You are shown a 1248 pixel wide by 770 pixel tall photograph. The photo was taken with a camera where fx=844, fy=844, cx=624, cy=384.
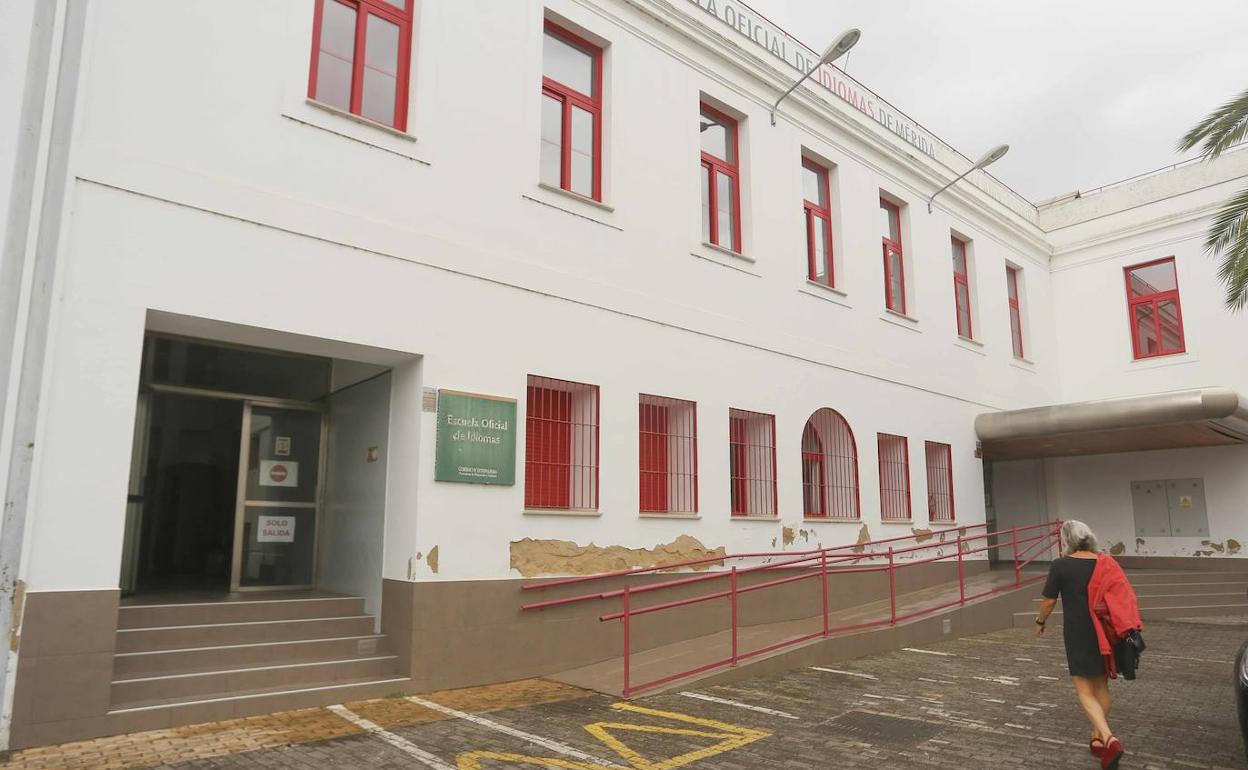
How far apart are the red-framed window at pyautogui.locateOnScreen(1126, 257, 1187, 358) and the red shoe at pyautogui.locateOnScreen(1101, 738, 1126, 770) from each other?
49.1ft

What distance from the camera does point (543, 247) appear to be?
29.8 feet

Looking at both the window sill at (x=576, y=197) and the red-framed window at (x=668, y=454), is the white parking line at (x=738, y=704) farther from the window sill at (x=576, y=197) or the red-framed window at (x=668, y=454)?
the window sill at (x=576, y=197)

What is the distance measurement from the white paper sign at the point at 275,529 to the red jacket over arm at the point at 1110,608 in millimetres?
7685

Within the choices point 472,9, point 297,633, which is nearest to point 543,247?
point 472,9

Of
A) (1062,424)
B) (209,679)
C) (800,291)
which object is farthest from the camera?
(1062,424)

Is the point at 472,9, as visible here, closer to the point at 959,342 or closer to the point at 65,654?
the point at 65,654

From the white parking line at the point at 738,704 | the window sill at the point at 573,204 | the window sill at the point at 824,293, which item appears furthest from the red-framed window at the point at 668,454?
the window sill at the point at 824,293

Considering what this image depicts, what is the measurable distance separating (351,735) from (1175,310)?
18.0 meters

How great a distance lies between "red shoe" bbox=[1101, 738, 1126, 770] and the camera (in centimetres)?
509

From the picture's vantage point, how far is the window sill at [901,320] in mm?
14078

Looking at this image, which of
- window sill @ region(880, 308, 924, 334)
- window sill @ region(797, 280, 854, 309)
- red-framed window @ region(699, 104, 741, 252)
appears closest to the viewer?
red-framed window @ region(699, 104, 741, 252)

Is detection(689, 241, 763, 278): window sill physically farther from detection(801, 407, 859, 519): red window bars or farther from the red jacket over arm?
the red jacket over arm

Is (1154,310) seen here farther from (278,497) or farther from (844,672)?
(278,497)

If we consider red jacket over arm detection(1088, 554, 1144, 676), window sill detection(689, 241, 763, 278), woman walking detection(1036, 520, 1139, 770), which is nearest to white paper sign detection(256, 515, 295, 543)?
window sill detection(689, 241, 763, 278)
